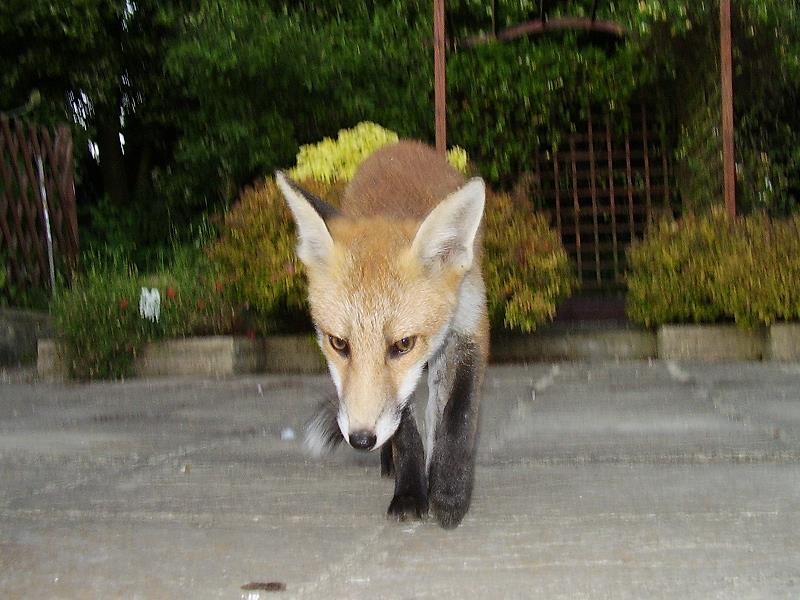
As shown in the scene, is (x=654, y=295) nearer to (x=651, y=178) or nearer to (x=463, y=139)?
(x=463, y=139)

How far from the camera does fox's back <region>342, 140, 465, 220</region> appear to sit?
3385 millimetres

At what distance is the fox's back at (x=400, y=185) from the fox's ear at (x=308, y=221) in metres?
0.48

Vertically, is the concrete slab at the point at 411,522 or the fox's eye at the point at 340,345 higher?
the fox's eye at the point at 340,345

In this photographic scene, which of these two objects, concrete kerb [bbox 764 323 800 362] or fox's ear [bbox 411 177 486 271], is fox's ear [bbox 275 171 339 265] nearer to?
fox's ear [bbox 411 177 486 271]

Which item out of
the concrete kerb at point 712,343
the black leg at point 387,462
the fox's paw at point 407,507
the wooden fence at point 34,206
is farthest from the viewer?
the wooden fence at point 34,206

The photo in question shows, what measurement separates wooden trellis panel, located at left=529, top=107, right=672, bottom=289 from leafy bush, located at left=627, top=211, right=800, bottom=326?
130 inches

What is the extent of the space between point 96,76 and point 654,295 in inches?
366

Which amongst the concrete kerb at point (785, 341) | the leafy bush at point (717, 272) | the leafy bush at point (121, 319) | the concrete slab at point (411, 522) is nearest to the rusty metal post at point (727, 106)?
the leafy bush at point (717, 272)

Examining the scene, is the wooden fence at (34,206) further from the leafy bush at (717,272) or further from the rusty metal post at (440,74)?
the leafy bush at (717,272)

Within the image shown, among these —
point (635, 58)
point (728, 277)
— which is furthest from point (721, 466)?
point (635, 58)

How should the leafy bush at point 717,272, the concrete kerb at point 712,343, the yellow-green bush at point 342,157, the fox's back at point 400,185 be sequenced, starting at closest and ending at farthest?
the fox's back at point 400,185, the leafy bush at point 717,272, the concrete kerb at point 712,343, the yellow-green bush at point 342,157

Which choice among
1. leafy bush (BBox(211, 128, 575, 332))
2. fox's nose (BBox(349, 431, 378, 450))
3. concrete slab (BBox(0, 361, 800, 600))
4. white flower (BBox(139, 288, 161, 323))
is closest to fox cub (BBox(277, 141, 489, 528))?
fox's nose (BBox(349, 431, 378, 450))

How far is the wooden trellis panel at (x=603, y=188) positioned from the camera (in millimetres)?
10664

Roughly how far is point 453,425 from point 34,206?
8059 mm
